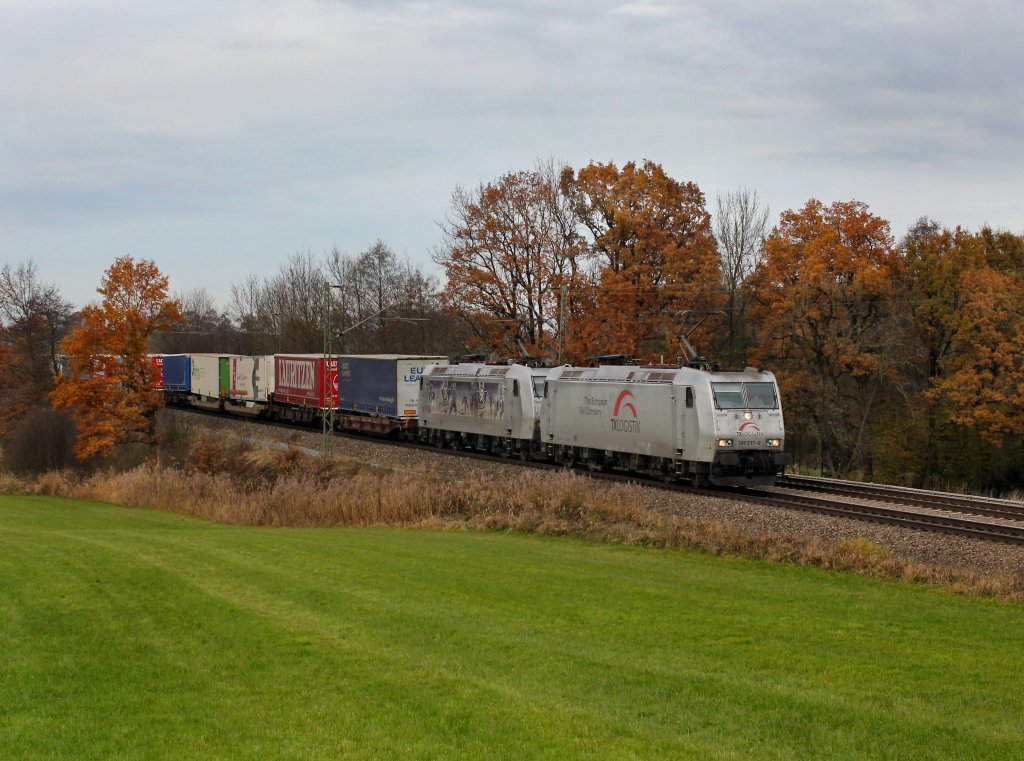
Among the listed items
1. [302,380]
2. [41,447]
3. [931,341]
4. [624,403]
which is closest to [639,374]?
[624,403]

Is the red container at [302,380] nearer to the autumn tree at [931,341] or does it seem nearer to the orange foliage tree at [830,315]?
Result: the orange foliage tree at [830,315]

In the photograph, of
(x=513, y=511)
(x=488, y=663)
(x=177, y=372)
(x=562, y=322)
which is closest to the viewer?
(x=488, y=663)

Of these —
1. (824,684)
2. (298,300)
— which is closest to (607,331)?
(824,684)

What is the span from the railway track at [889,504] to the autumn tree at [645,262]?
17.3 m

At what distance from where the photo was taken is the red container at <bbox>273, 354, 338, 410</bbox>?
48.3 m

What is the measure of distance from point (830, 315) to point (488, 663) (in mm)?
39453

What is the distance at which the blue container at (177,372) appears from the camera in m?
67.6

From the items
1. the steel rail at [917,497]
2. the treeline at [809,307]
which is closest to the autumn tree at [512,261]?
the treeline at [809,307]

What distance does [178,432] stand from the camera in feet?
165

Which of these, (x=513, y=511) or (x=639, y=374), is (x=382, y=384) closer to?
(x=639, y=374)

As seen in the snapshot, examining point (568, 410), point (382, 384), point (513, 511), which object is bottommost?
point (513, 511)

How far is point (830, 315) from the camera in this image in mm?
45406

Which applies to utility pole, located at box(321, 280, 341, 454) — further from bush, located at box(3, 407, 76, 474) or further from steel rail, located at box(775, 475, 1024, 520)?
steel rail, located at box(775, 475, 1024, 520)

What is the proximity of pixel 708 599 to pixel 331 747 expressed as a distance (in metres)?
6.01
